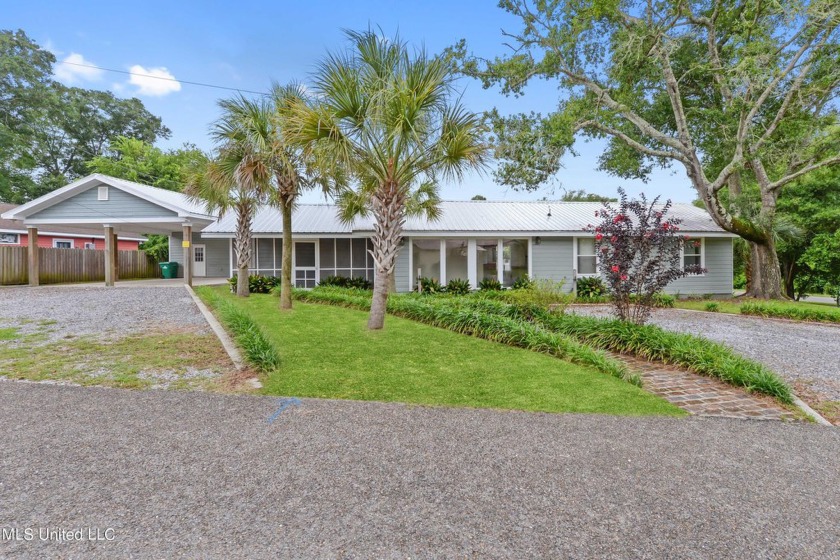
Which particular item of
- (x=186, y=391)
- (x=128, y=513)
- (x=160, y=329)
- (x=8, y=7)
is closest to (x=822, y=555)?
(x=128, y=513)

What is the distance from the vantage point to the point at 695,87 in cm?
1627

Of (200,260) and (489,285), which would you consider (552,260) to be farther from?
(200,260)

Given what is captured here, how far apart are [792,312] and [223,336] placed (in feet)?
47.8

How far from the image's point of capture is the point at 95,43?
15438mm

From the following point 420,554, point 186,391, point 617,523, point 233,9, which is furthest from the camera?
point 233,9

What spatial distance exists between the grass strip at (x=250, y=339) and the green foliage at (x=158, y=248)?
17.9 m

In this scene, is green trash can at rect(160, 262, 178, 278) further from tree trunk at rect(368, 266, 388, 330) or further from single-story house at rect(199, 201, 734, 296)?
tree trunk at rect(368, 266, 388, 330)

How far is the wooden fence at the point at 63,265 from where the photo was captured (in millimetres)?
16547

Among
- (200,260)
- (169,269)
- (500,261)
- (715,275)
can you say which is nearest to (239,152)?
(500,261)

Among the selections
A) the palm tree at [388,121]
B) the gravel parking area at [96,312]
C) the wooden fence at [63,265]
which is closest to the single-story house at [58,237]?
the wooden fence at [63,265]

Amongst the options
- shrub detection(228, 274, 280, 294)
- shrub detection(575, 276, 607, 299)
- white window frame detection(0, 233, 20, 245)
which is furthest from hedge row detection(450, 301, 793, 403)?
white window frame detection(0, 233, 20, 245)

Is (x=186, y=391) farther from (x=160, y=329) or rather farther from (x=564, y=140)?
(x=564, y=140)

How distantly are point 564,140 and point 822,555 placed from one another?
558 inches

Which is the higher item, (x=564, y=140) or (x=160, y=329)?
(x=564, y=140)
